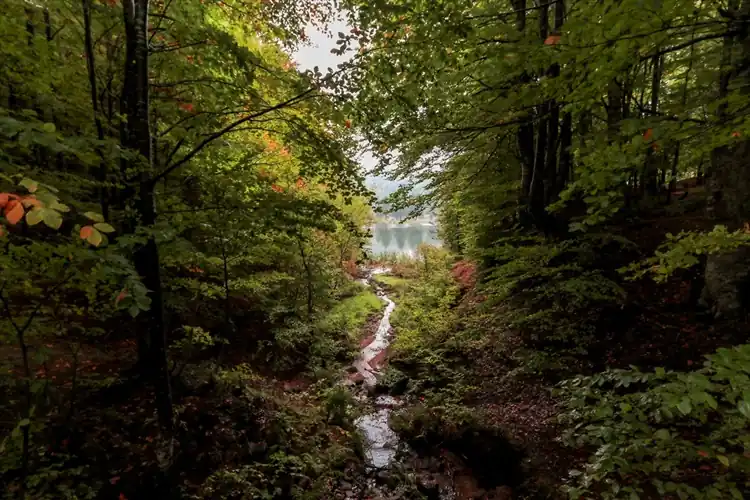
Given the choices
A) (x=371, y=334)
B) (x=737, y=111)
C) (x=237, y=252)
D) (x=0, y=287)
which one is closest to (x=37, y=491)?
(x=0, y=287)

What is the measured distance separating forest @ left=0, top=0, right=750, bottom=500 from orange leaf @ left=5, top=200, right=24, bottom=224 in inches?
0.5

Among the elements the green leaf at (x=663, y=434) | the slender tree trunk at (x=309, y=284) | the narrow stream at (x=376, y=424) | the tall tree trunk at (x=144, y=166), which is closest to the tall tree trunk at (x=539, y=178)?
the narrow stream at (x=376, y=424)

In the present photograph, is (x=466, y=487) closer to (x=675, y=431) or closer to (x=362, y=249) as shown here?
(x=675, y=431)

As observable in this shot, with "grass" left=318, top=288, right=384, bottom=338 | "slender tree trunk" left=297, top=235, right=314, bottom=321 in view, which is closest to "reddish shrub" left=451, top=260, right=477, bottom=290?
"grass" left=318, top=288, right=384, bottom=338

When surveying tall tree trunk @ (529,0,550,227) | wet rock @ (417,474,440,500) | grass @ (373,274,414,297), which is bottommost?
grass @ (373,274,414,297)

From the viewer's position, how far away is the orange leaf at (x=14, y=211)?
4.54 ft

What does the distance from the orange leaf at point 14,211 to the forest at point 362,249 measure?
12 millimetres

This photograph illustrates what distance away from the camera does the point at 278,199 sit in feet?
14.3

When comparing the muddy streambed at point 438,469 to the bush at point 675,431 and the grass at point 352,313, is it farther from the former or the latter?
the grass at point 352,313

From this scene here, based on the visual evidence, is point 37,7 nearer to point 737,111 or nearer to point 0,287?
point 0,287

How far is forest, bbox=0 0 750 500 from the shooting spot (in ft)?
9.36

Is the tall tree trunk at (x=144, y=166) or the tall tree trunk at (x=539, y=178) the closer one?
the tall tree trunk at (x=144, y=166)

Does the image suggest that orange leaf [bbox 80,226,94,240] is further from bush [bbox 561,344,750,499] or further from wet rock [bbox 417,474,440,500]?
wet rock [bbox 417,474,440,500]

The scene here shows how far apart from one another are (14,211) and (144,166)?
2.42m
